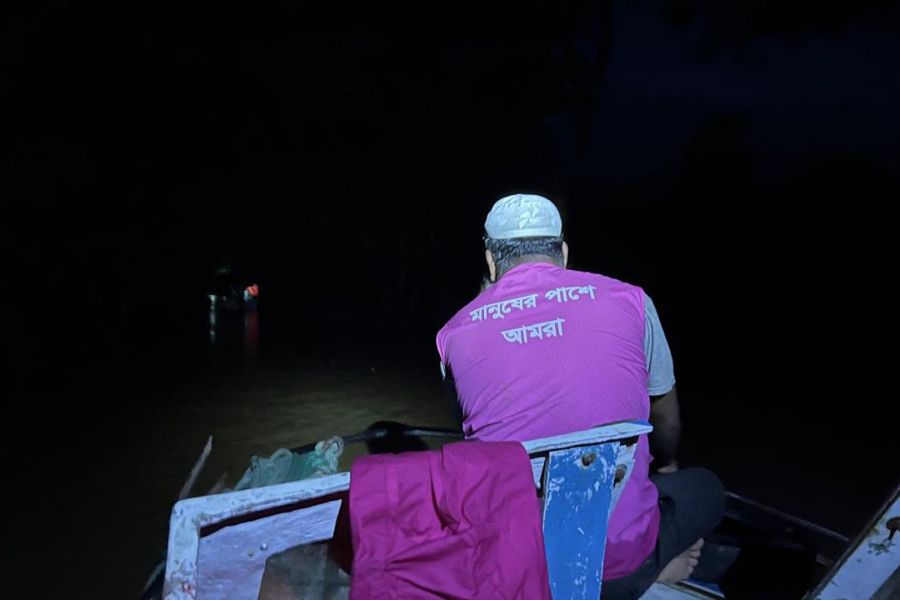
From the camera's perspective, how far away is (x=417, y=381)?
9.05m

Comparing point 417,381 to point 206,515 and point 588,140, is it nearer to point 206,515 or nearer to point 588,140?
point 206,515

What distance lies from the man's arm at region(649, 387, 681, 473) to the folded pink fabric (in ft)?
3.66

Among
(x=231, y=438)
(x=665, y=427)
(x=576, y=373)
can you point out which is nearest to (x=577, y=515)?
(x=576, y=373)

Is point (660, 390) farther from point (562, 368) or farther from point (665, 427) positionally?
point (562, 368)

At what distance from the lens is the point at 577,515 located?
1.77m

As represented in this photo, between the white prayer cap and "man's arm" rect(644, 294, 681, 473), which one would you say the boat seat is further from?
the white prayer cap

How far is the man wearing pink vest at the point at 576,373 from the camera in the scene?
6.36 feet

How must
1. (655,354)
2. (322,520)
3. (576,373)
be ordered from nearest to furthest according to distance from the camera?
(322,520) < (576,373) < (655,354)

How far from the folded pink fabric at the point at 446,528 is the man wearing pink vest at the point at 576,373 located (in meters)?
0.40

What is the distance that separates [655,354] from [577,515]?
717 mm

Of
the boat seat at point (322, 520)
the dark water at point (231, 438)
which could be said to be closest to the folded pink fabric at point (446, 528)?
the boat seat at point (322, 520)

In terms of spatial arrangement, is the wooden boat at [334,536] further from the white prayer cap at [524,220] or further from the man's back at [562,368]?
the white prayer cap at [524,220]

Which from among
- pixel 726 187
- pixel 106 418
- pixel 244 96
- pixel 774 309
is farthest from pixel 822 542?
pixel 726 187

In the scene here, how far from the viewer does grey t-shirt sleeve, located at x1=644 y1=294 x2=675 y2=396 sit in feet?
7.11
